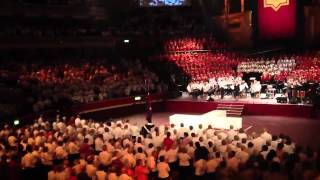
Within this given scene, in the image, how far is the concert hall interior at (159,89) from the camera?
12.4 meters

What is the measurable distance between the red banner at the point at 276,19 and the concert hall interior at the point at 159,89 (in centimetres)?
7

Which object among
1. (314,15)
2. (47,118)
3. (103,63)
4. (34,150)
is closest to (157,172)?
(34,150)

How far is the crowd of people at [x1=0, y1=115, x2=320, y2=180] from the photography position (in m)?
10.6

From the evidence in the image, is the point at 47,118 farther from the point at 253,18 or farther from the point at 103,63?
the point at 253,18

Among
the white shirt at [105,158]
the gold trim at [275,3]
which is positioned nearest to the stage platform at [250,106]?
the gold trim at [275,3]

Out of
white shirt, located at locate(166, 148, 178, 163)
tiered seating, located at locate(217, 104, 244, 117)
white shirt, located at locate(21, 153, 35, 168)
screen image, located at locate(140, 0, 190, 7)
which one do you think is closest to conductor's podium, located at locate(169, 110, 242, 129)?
tiered seating, located at locate(217, 104, 244, 117)

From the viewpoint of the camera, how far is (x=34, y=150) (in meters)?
13.5

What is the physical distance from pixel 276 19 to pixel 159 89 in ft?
33.2

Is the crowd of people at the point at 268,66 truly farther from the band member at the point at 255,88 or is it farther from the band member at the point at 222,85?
the band member at the point at 222,85

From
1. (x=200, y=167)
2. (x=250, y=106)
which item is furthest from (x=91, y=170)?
(x=250, y=106)

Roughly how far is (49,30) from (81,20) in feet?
12.5

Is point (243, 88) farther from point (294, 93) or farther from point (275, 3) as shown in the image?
point (275, 3)

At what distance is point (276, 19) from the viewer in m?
31.8

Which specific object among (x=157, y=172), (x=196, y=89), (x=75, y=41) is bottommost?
(x=157, y=172)
